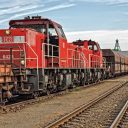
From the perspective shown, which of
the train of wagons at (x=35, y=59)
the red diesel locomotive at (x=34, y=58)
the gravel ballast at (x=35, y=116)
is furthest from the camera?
the red diesel locomotive at (x=34, y=58)

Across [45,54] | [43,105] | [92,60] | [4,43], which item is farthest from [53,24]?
[92,60]

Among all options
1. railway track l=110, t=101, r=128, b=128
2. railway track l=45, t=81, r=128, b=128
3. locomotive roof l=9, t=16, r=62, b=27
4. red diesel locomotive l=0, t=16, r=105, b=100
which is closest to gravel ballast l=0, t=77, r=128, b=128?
railway track l=45, t=81, r=128, b=128

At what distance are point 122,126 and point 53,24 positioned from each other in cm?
992

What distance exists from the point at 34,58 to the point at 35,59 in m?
0.07

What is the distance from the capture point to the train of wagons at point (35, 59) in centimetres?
1544

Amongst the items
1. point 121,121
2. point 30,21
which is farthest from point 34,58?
point 121,121

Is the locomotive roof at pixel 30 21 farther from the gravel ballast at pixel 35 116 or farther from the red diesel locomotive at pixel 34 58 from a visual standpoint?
the gravel ballast at pixel 35 116

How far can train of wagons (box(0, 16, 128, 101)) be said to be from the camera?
1544 centimetres

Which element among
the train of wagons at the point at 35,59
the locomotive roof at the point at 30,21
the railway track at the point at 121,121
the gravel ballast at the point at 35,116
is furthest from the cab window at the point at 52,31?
the railway track at the point at 121,121

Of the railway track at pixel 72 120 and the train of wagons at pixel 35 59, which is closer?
the railway track at pixel 72 120

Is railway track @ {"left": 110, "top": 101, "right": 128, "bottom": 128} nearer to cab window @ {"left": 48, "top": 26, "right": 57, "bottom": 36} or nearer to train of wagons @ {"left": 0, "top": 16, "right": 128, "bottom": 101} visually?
train of wagons @ {"left": 0, "top": 16, "right": 128, "bottom": 101}

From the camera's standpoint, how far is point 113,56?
4606cm

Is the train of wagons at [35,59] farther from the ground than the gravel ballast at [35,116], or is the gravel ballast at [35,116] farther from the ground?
the train of wagons at [35,59]

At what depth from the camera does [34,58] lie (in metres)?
16.9
